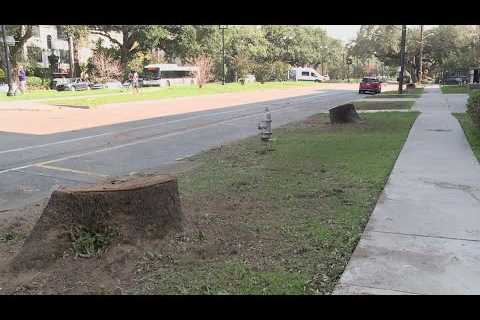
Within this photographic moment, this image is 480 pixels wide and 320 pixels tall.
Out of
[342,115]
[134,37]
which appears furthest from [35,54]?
[342,115]

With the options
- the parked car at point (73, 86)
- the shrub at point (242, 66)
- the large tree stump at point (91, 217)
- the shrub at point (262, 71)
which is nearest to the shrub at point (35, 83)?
the parked car at point (73, 86)

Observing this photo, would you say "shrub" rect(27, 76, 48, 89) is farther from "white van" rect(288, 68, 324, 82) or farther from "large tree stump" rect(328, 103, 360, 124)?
"white van" rect(288, 68, 324, 82)

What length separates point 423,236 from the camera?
477 cm

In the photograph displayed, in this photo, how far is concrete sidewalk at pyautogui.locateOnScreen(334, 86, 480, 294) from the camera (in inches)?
145

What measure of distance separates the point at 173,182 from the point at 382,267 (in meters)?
2.01

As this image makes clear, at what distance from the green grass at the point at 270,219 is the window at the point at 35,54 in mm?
49893

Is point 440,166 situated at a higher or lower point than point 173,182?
lower

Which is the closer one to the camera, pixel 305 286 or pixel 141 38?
pixel 305 286

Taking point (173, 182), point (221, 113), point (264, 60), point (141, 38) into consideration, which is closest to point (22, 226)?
point (173, 182)

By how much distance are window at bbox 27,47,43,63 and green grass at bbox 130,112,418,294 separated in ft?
164
